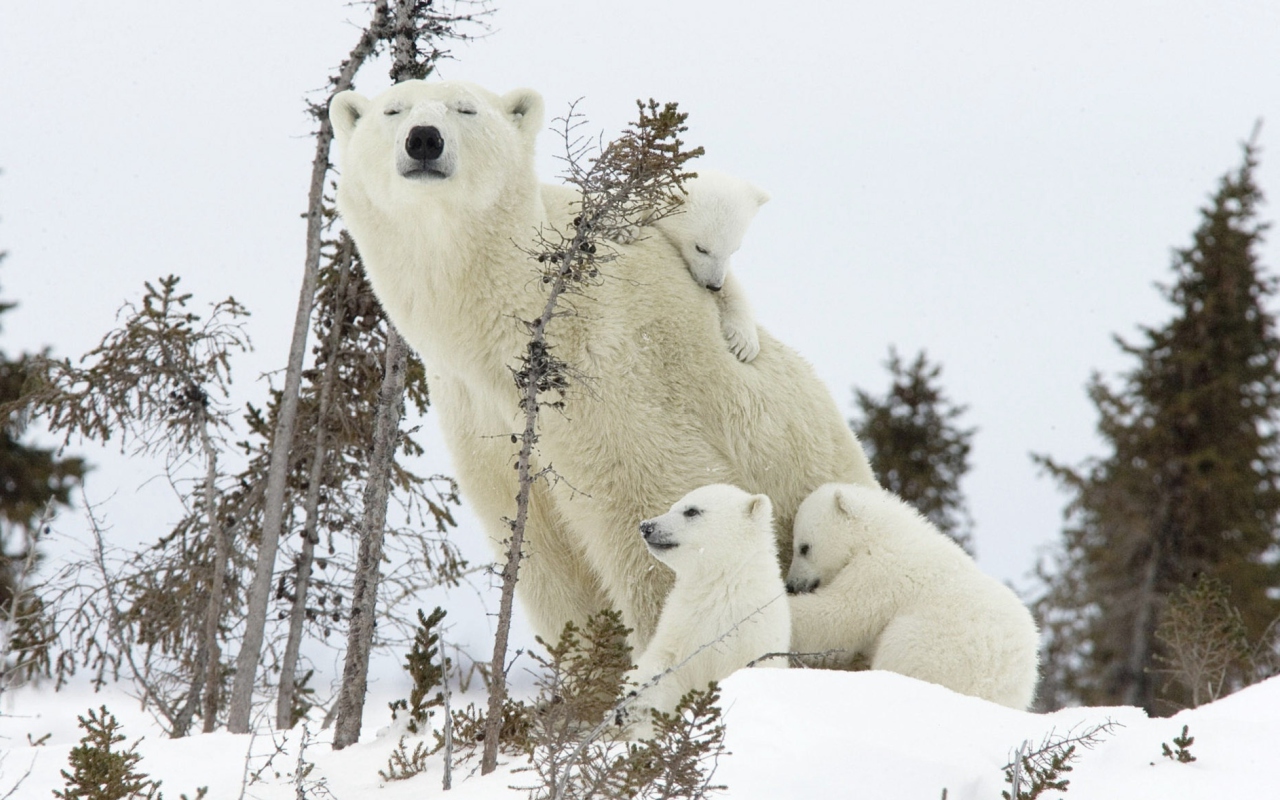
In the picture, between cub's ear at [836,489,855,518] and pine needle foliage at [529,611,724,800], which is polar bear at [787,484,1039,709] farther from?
pine needle foliage at [529,611,724,800]

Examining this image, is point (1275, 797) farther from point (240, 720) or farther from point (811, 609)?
point (240, 720)

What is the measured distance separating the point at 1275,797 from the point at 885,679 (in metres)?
1.25

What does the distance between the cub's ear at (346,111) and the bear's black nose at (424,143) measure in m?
0.63

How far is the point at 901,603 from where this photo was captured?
515cm

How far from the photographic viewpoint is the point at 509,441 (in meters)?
5.46

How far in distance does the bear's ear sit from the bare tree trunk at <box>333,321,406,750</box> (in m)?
1.58

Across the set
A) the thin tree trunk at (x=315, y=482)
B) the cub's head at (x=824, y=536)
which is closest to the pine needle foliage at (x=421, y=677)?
the cub's head at (x=824, y=536)

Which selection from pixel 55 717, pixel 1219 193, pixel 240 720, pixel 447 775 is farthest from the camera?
pixel 1219 193

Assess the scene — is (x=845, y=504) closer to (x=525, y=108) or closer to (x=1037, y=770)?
(x=1037, y=770)

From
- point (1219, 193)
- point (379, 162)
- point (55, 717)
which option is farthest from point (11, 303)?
point (1219, 193)

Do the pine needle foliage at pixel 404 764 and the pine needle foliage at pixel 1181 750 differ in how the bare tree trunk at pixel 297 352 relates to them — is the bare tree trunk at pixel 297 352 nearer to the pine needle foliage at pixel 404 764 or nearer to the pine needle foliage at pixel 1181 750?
the pine needle foliage at pixel 404 764

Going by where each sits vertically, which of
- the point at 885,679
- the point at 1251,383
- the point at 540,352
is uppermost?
the point at 1251,383

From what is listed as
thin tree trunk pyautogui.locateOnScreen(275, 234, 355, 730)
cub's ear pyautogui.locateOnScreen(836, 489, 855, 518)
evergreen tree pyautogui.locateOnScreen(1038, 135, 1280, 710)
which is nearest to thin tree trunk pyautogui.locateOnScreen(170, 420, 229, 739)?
thin tree trunk pyautogui.locateOnScreen(275, 234, 355, 730)

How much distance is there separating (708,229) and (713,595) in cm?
194
